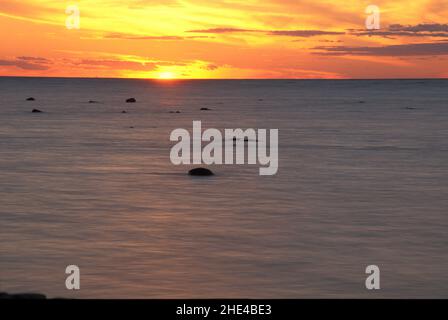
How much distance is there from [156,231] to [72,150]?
89.4 ft

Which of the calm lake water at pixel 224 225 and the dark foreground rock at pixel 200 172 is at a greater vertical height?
the dark foreground rock at pixel 200 172

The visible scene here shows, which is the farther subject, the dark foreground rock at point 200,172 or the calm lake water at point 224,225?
the dark foreground rock at point 200,172

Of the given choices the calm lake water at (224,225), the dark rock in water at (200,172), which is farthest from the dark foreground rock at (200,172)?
the calm lake water at (224,225)

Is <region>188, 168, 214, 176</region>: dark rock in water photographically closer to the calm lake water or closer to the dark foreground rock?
the dark foreground rock

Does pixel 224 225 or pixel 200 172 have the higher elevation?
pixel 200 172

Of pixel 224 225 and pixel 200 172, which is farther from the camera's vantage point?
pixel 200 172

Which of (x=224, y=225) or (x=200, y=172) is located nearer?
(x=224, y=225)

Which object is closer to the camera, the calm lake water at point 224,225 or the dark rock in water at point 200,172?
the calm lake water at point 224,225

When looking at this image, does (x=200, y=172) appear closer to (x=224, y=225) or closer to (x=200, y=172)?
(x=200, y=172)

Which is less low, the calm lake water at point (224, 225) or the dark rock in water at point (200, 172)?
the dark rock in water at point (200, 172)

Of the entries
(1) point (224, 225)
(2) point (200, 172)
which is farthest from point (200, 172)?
(1) point (224, 225)

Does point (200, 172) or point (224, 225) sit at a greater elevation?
point (200, 172)

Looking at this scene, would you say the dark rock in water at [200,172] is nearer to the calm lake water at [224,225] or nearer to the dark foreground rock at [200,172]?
the dark foreground rock at [200,172]

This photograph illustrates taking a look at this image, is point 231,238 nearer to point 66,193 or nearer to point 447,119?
point 66,193
